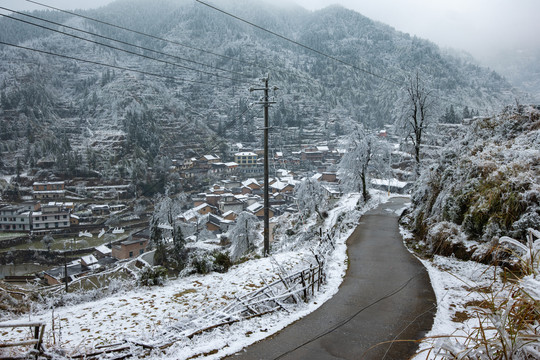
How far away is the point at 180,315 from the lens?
649 cm

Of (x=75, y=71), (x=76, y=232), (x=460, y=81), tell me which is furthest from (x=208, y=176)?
(x=460, y=81)

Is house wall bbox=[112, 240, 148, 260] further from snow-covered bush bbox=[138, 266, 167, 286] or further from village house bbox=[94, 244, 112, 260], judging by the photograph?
snow-covered bush bbox=[138, 266, 167, 286]

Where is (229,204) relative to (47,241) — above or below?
above

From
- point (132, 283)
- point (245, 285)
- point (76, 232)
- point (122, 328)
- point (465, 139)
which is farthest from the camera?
point (76, 232)

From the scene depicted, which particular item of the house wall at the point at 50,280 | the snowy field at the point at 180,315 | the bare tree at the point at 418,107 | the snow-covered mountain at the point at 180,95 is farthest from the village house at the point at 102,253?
the bare tree at the point at 418,107

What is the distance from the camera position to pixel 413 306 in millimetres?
6117

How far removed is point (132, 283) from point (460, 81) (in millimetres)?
190205

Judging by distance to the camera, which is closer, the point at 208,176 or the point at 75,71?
the point at 208,176

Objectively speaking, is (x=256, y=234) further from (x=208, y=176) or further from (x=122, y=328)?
(x=208, y=176)

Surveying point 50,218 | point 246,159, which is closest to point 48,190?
point 50,218

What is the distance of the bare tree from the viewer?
64.4 ft

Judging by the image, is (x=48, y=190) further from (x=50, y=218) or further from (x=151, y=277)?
(x=151, y=277)

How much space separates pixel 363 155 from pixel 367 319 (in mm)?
18330

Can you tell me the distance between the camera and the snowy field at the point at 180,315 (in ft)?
15.0
